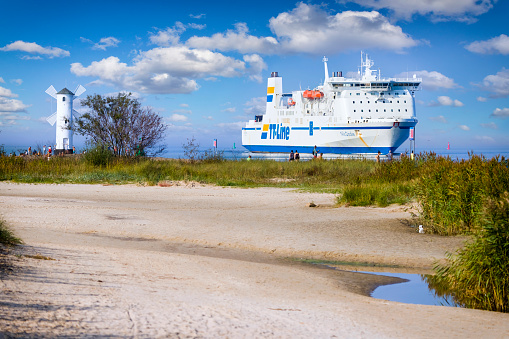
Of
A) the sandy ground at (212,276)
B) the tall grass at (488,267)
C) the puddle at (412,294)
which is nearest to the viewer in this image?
the sandy ground at (212,276)

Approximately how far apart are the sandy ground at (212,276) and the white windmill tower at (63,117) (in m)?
35.1

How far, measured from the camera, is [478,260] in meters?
5.84

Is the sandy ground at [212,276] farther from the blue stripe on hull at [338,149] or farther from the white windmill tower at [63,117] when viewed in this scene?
the blue stripe on hull at [338,149]

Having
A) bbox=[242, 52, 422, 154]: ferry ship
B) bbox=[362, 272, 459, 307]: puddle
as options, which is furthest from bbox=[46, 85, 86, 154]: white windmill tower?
bbox=[362, 272, 459, 307]: puddle

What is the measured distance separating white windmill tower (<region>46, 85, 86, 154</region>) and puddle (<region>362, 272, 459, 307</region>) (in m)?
42.6

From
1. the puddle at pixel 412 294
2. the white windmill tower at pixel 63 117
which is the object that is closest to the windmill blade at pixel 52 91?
the white windmill tower at pixel 63 117

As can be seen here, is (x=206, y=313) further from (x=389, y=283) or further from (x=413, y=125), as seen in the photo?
(x=413, y=125)

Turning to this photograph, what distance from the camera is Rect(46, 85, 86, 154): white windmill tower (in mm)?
46219

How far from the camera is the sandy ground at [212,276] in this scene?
4.05m

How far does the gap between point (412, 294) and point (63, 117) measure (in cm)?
4675

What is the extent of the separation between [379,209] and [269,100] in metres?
63.9

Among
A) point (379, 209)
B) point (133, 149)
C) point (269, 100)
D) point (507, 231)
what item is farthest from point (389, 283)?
point (269, 100)

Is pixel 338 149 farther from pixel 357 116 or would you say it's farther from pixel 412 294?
pixel 412 294

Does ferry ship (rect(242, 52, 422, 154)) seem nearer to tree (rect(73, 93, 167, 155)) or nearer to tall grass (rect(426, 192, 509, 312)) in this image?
tree (rect(73, 93, 167, 155))
